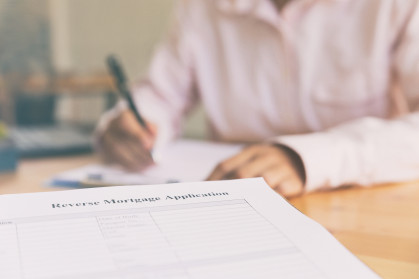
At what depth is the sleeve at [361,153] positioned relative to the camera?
22.1 inches

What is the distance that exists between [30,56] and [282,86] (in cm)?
162

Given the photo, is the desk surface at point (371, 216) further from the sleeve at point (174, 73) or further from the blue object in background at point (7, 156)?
the sleeve at point (174, 73)

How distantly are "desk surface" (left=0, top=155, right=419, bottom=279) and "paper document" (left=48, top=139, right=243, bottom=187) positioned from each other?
0.05 m

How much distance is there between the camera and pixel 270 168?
535 millimetres

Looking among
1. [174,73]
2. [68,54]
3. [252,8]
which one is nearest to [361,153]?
[252,8]

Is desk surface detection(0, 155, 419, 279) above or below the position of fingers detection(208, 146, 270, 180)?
below

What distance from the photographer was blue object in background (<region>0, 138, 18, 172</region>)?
671 millimetres

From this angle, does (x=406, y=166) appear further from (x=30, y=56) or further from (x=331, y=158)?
(x=30, y=56)

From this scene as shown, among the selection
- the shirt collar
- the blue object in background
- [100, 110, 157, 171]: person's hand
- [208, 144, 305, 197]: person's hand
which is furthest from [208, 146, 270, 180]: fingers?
the shirt collar

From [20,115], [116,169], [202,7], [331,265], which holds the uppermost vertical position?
[20,115]

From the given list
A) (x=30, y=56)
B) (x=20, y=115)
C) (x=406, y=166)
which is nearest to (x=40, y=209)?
(x=406, y=166)

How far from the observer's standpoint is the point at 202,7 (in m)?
1.06

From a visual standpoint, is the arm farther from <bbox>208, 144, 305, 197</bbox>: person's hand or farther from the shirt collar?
the shirt collar

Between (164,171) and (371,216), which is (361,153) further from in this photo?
(164,171)
